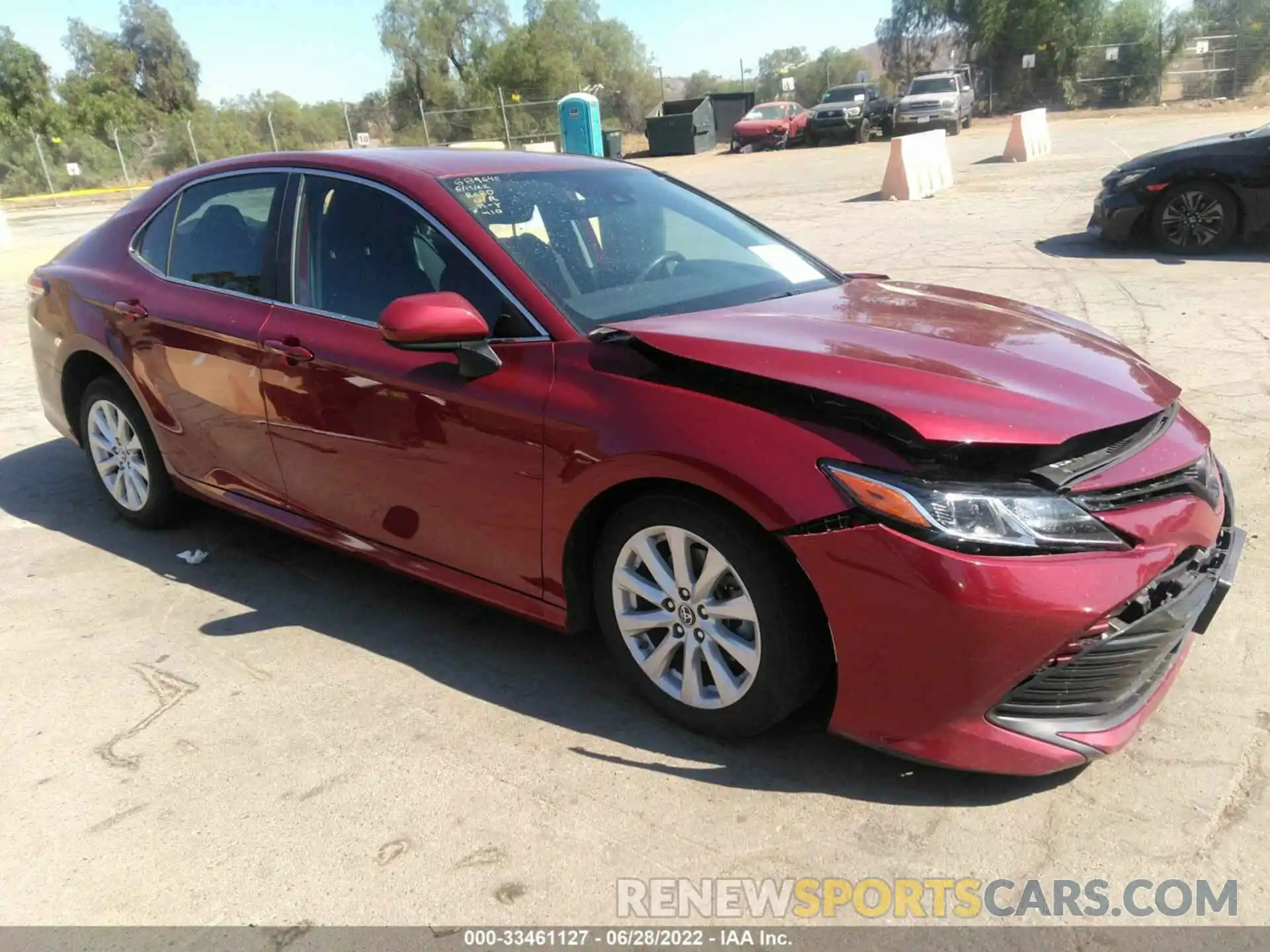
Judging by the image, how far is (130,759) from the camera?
10.0 ft

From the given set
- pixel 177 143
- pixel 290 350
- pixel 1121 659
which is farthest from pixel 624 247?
pixel 177 143

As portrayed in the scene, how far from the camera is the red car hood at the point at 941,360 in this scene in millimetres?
2475

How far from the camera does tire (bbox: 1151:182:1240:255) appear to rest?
31.6ft

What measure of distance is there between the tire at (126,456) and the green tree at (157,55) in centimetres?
7135

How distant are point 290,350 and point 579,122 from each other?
12.0 meters

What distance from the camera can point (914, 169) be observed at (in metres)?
16.2

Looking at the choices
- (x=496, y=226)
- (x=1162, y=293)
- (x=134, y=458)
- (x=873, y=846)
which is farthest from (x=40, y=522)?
(x=1162, y=293)

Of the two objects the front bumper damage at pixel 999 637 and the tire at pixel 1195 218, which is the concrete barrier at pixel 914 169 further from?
the front bumper damage at pixel 999 637

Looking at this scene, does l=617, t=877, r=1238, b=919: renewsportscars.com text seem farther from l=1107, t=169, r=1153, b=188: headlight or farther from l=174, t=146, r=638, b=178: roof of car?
l=1107, t=169, r=1153, b=188: headlight

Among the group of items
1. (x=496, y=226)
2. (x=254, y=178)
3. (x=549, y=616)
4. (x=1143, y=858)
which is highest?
(x=254, y=178)

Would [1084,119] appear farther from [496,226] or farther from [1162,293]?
[496,226]

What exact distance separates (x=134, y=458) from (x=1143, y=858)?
4309 millimetres

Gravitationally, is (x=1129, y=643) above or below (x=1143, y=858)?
above

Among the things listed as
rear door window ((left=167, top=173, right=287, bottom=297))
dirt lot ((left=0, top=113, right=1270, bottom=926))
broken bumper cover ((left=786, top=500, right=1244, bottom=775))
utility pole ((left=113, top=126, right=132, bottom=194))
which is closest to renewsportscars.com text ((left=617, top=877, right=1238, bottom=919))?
dirt lot ((left=0, top=113, right=1270, bottom=926))
